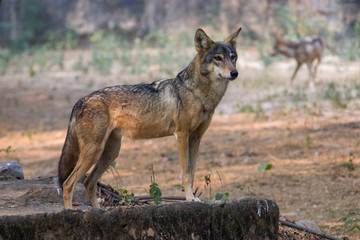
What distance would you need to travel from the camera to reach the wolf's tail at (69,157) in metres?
5.27

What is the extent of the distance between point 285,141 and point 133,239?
655 cm

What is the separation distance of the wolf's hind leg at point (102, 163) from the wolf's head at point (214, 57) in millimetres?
1130

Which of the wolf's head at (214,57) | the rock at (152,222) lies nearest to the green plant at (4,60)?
the wolf's head at (214,57)

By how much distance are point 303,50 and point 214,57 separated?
1114 centimetres

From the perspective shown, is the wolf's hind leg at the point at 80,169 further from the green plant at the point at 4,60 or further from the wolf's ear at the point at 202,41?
the green plant at the point at 4,60

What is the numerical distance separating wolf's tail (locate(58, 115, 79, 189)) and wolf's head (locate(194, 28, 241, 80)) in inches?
56.5

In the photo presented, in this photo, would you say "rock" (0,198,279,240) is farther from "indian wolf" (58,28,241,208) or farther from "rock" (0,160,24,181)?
"rock" (0,160,24,181)

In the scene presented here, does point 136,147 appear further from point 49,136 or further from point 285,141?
point 285,141

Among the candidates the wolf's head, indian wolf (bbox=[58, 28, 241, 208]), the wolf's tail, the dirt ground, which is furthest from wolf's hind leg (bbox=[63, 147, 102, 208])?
the wolf's head

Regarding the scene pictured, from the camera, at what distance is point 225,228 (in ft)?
13.5

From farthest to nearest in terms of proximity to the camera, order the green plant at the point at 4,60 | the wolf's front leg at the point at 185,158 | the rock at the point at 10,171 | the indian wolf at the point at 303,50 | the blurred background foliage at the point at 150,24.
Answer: the blurred background foliage at the point at 150,24 < the green plant at the point at 4,60 < the indian wolf at the point at 303,50 < the rock at the point at 10,171 < the wolf's front leg at the point at 185,158

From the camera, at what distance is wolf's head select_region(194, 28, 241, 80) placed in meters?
5.23

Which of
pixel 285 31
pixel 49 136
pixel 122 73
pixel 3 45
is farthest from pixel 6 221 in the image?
pixel 3 45

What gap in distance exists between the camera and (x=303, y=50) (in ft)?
52.0
